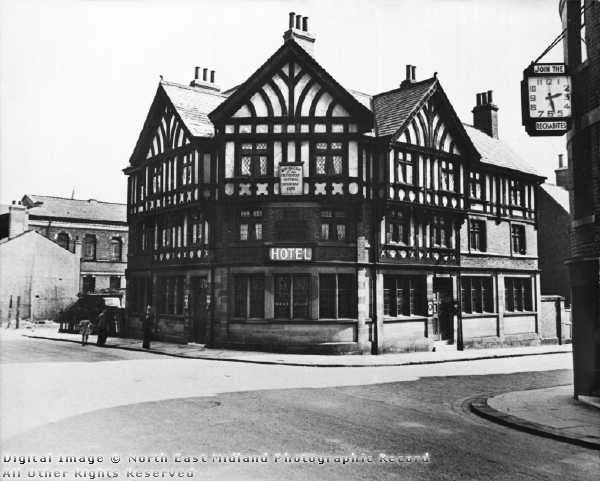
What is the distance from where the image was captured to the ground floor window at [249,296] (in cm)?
2192

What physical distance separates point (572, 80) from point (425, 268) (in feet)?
41.2

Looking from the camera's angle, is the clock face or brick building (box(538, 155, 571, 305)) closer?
the clock face

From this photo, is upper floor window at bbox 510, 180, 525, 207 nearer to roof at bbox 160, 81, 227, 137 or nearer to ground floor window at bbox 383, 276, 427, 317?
ground floor window at bbox 383, 276, 427, 317

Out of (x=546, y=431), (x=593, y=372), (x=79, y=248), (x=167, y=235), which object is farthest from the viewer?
(x=79, y=248)

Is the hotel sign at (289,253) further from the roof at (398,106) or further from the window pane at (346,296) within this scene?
the roof at (398,106)

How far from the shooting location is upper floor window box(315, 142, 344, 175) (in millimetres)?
21750

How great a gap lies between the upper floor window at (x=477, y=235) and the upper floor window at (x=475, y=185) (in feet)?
3.98

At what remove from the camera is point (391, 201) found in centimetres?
2241

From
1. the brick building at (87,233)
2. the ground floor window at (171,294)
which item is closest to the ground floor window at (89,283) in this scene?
the brick building at (87,233)

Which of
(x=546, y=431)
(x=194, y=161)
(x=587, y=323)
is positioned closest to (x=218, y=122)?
(x=194, y=161)

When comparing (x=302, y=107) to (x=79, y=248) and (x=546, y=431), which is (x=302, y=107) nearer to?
(x=546, y=431)

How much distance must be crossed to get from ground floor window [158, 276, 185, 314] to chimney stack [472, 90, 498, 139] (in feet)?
63.9

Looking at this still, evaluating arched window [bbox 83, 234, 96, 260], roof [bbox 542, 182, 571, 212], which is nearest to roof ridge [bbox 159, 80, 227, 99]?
roof [bbox 542, 182, 571, 212]

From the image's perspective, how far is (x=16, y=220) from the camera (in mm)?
42469
